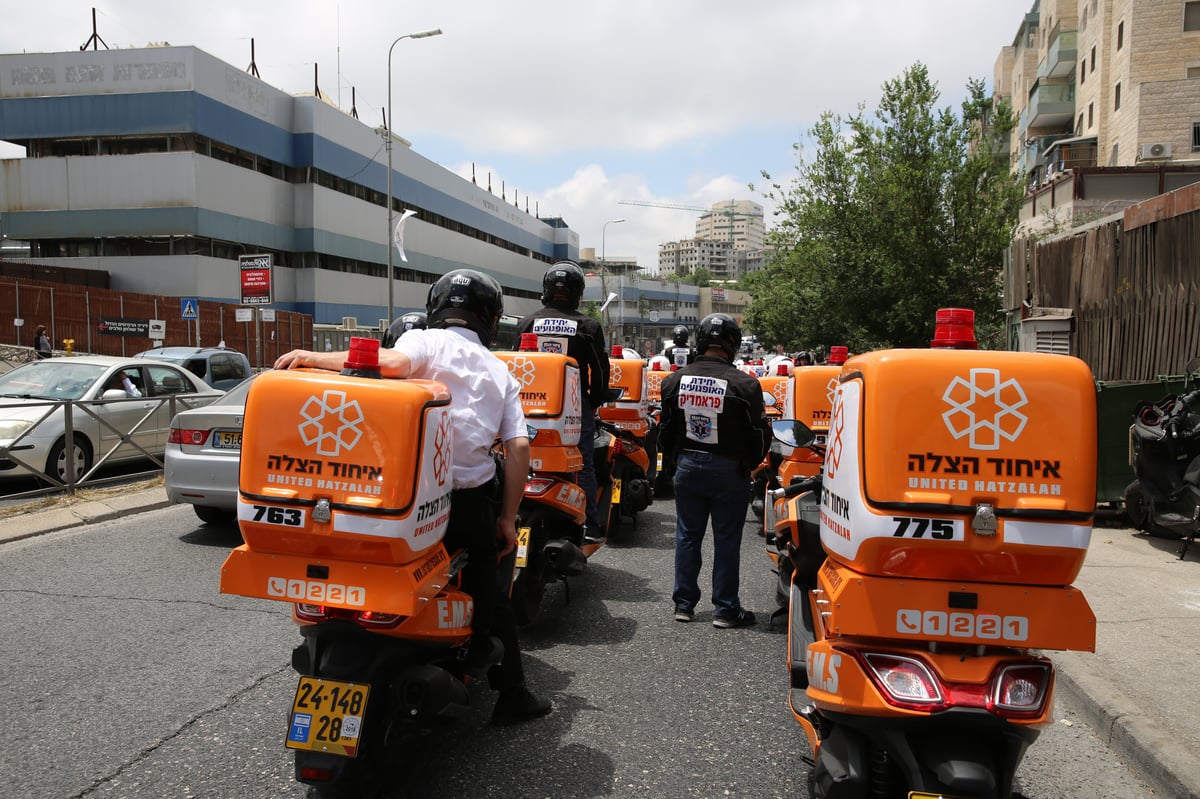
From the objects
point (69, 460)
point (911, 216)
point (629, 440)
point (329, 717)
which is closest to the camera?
point (329, 717)

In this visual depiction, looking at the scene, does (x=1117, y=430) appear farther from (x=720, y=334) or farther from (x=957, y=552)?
(x=957, y=552)

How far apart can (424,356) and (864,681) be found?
209cm

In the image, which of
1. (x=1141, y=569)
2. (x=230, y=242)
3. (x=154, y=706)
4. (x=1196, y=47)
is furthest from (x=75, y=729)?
(x=1196, y=47)

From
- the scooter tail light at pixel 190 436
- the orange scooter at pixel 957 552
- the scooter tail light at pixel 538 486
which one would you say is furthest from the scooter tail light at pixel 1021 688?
the scooter tail light at pixel 190 436

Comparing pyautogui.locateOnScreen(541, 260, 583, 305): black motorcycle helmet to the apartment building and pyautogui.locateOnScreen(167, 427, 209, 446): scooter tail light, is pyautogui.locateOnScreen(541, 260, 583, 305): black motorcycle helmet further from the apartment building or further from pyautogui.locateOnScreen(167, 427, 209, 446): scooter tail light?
the apartment building

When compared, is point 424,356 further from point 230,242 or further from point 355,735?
point 230,242

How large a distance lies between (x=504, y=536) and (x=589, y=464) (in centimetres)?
243

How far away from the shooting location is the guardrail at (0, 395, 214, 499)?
8914 millimetres

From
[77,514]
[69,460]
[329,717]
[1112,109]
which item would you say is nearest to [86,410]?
[69,460]

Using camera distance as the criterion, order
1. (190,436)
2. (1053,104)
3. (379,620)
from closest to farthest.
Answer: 1. (379,620)
2. (190,436)
3. (1053,104)

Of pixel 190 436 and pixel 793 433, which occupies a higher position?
pixel 793 433

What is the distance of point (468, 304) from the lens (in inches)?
153

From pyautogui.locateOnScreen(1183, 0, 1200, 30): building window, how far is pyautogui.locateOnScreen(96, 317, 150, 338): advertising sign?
40356 mm

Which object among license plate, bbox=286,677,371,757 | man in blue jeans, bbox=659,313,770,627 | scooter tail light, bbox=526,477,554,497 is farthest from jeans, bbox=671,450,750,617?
license plate, bbox=286,677,371,757
